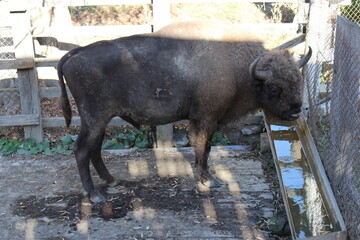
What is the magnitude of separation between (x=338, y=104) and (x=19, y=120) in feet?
14.9

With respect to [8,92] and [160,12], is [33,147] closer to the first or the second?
[8,92]

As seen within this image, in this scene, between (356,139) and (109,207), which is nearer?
(356,139)

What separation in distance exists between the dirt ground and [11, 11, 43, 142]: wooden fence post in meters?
0.50

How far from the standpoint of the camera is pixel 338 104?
4.89 m

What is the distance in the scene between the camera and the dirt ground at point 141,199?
14.3 ft

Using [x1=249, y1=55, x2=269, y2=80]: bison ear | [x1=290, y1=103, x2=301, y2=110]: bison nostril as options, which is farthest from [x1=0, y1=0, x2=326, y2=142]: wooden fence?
[x1=290, y1=103, x2=301, y2=110]: bison nostril

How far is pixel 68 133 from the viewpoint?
6.75m

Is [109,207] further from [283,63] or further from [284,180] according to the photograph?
[283,63]

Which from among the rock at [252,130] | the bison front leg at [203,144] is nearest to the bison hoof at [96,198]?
the bison front leg at [203,144]

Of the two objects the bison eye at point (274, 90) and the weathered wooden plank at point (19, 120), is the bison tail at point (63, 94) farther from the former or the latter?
the bison eye at point (274, 90)

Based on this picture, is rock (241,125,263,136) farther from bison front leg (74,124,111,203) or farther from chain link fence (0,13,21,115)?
chain link fence (0,13,21,115)

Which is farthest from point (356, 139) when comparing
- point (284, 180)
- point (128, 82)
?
point (128, 82)

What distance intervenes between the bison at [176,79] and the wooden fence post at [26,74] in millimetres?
1516

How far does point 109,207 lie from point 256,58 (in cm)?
248
